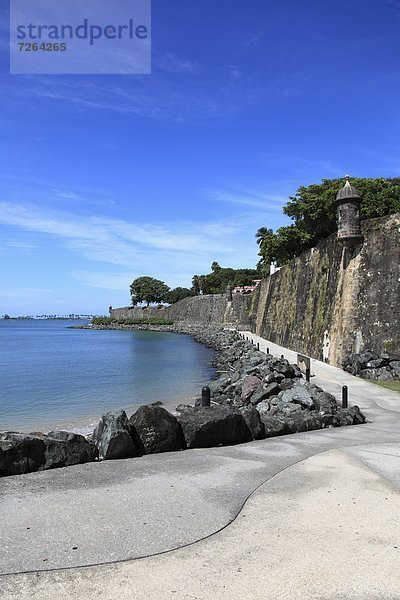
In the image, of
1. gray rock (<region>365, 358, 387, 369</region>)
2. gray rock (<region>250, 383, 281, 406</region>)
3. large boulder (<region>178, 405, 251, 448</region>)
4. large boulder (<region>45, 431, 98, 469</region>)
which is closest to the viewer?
large boulder (<region>45, 431, 98, 469</region>)

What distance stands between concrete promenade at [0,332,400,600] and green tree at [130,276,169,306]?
404ft

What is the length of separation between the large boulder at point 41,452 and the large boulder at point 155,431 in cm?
80

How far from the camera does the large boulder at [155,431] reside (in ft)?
25.0

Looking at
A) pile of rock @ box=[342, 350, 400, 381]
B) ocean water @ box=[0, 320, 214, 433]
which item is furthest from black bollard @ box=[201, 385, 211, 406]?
pile of rock @ box=[342, 350, 400, 381]

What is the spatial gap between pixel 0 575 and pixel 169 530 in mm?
1529

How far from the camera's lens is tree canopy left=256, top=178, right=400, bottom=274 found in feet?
113

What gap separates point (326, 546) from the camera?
14.5ft

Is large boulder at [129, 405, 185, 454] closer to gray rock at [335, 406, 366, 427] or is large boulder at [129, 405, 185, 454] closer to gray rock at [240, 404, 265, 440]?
gray rock at [240, 404, 265, 440]

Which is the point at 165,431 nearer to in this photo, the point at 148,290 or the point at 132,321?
the point at 132,321

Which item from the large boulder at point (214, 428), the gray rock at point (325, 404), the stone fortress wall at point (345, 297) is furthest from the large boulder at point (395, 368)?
the large boulder at point (214, 428)

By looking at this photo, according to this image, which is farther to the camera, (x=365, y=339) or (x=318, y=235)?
(x=318, y=235)

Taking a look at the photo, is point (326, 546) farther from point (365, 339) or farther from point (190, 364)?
point (190, 364)

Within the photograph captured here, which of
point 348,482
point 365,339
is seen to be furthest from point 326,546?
point 365,339

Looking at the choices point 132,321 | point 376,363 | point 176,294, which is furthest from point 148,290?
point 376,363
